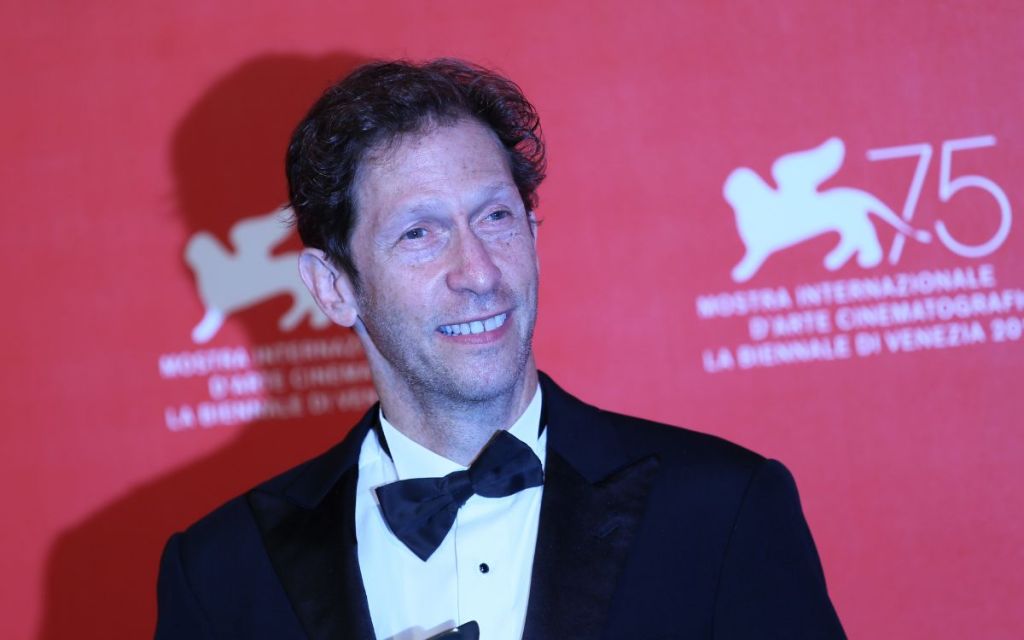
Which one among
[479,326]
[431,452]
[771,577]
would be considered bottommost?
[771,577]

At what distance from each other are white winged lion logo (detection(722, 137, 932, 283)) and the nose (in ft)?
3.38

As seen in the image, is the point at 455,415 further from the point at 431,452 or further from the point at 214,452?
the point at 214,452

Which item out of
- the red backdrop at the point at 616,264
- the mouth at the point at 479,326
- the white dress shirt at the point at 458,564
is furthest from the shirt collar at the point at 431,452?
the red backdrop at the point at 616,264

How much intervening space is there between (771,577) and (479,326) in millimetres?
519

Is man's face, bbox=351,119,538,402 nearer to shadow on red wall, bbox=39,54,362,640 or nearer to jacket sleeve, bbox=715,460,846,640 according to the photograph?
jacket sleeve, bbox=715,460,846,640

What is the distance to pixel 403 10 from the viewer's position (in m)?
2.62

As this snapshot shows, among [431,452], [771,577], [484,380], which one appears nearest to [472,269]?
[484,380]

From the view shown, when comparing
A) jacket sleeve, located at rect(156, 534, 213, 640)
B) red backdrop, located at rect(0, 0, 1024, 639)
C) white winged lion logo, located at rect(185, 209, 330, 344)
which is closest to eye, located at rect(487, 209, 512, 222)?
jacket sleeve, located at rect(156, 534, 213, 640)

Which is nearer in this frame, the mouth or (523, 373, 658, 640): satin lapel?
(523, 373, 658, 640): satin lapel

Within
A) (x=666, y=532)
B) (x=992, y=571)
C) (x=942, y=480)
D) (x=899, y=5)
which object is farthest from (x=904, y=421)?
(x=666, y=532)

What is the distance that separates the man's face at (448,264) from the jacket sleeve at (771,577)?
38 centimetres

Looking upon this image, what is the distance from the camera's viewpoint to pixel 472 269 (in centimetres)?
166

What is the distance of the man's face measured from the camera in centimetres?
167

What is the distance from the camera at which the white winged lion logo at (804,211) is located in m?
2.53
